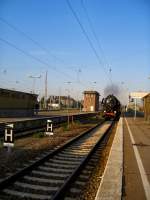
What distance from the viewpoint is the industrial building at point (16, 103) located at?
4552 cm

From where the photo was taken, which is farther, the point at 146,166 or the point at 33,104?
the point at 33,104

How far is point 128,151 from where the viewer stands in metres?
15.5

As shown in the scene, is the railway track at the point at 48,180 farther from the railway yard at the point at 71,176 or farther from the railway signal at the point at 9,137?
the railway signal at the point at 9,137

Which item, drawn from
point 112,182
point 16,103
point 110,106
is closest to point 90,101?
point 16,103

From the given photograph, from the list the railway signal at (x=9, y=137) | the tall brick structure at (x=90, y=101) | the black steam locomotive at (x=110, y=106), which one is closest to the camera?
the railway signal at (x=9, y=137)

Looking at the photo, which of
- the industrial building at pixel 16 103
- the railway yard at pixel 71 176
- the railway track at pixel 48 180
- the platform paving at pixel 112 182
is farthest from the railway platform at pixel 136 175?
the industrial building at pixel 16 103

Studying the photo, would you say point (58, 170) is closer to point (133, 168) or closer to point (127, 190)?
point (133, 168)

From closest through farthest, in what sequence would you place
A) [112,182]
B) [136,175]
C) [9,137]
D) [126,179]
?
[112,182]
[126,179]
[136,175]
[9,137]

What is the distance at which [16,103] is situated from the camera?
50.1 metres

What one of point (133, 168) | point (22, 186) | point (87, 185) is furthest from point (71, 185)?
point (133, 168)

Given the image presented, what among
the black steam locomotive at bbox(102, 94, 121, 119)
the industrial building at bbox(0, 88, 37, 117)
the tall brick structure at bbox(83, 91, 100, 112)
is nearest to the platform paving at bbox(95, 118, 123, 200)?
the industrial building at bbox(0, 88, 37, 117)

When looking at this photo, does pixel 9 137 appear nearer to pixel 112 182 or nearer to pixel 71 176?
pixel 71 176

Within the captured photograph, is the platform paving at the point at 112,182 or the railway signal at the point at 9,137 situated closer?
the platform paving at the point at 112,182

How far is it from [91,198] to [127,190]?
3.37ft
